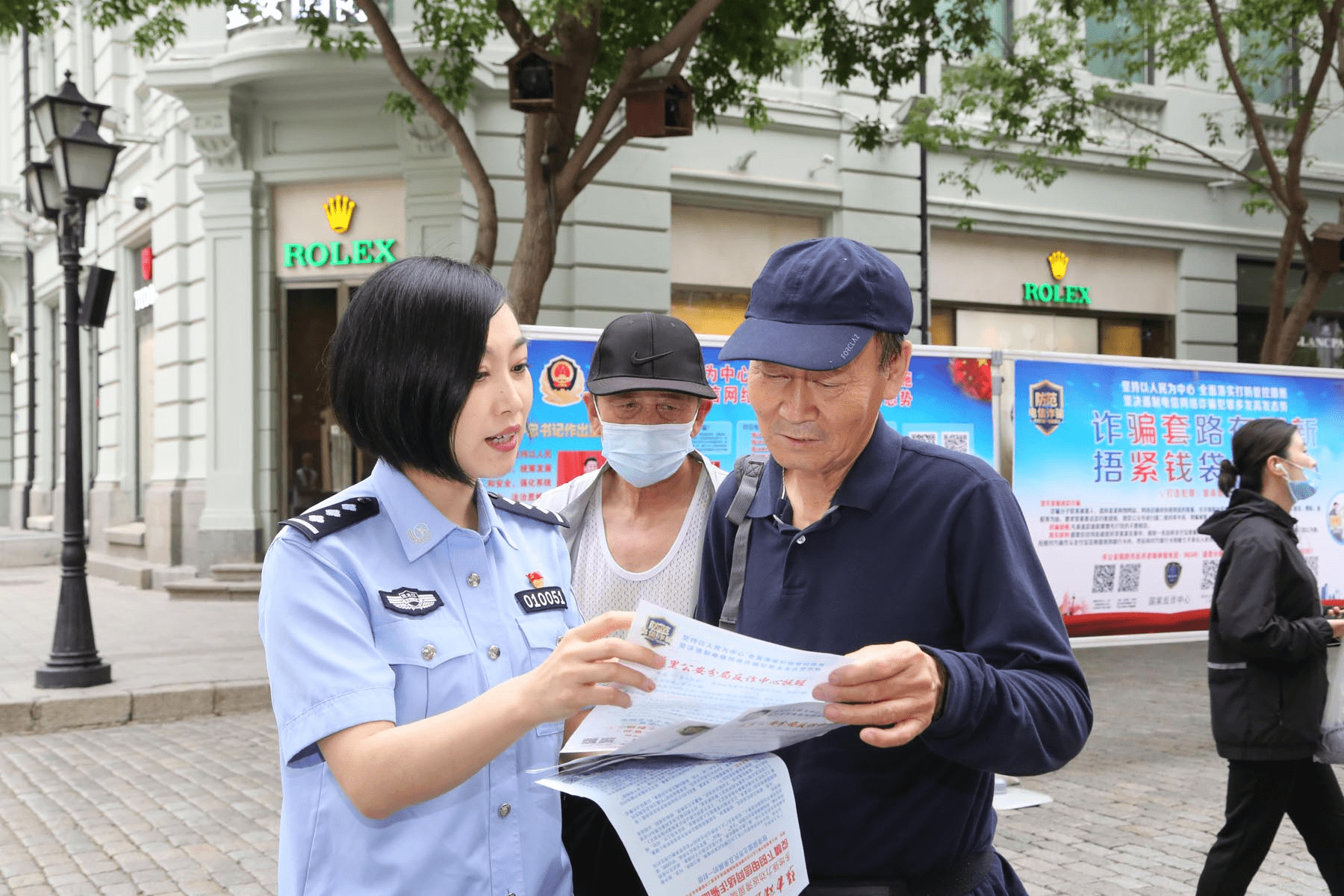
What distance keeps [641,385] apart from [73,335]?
26.0 feet

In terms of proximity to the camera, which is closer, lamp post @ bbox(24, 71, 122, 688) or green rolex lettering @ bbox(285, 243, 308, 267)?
lamp post @ bbox(24, 71, 122, 688)

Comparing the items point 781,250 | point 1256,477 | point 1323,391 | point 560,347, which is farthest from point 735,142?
point 781,250

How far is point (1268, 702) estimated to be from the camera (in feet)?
13.6

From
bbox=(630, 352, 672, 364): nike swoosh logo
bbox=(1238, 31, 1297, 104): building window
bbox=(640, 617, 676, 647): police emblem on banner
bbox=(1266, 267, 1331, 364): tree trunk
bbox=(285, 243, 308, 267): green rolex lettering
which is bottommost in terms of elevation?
bbox=(640, 617, 676, 647): police emblem on banner

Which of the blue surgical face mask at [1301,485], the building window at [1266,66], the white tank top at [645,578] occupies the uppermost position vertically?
the building window at [1266,66]

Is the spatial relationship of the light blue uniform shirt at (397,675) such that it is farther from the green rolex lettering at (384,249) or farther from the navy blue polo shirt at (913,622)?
the green rolex lettering at (384,249)

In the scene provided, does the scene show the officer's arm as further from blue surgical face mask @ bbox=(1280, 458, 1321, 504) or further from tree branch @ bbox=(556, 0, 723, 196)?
tree branch @ bbox=(556, 0, 723, 196)

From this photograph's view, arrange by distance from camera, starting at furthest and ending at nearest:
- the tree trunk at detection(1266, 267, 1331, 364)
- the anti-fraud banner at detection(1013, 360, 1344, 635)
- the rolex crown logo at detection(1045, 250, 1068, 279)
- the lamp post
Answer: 1. the rolex crown logo at detection(1045, 250, 1068, 279)
2. the tree trunk at detection(1266, 267, 1331, 364)
3. the lamp post
4. the anti-fraud banner at detection(1013, 360, 1344, 635)

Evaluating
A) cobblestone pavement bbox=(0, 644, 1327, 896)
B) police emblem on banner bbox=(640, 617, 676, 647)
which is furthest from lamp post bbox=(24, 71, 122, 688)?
police emblem on banner bbox=(640, 617, 676, 647)

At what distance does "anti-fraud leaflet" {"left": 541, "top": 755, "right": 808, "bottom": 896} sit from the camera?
64.1 inches

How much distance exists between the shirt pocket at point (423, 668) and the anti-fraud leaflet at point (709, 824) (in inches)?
10.2

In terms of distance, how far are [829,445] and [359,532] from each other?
0.74 metres

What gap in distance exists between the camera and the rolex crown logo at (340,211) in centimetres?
1412

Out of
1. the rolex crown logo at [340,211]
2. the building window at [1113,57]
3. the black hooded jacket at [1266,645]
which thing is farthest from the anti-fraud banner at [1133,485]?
the building window at [1113,57]
